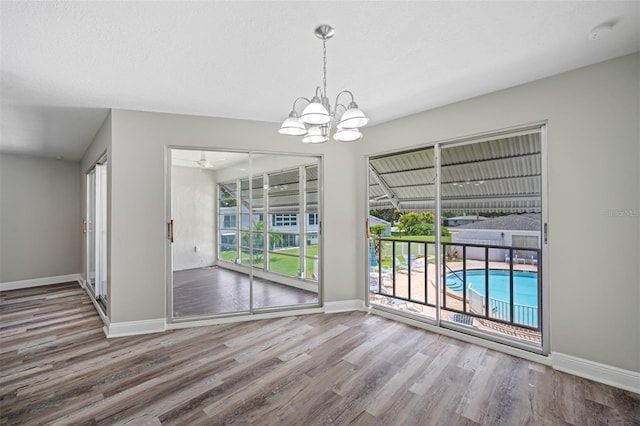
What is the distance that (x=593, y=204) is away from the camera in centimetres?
243

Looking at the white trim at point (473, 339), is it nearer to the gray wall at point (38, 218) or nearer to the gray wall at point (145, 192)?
the gray wall at point (145, 192)

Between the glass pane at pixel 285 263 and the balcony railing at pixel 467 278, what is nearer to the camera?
the balcony railing at pixel 467 278

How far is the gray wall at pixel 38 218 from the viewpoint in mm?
5559

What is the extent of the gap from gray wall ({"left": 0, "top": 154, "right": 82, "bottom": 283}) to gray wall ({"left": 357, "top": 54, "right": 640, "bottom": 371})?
782 centimetres

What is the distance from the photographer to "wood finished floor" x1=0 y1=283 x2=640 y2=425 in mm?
1987

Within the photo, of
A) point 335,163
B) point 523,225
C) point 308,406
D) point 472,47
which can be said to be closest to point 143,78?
point 335,163

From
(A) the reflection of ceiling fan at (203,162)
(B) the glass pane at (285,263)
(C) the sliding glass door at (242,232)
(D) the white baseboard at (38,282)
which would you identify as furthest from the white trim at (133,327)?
(D) the white baseboard at (38,282)

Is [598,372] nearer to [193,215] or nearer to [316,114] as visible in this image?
[316,114]

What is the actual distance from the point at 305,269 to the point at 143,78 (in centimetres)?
287

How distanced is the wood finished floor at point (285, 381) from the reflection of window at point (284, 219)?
1352 mm

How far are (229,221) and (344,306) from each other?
194cm

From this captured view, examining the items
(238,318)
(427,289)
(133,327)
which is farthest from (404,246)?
(133,327)

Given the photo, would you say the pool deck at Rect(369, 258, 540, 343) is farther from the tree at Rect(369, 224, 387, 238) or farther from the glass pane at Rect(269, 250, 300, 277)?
the glass pane at Rect(269, 250, 300, 277)

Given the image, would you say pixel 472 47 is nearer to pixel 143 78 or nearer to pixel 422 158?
pixel 422 158
